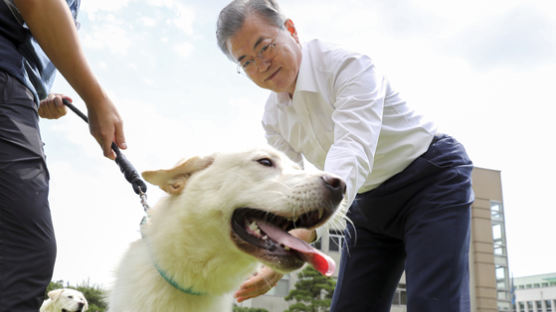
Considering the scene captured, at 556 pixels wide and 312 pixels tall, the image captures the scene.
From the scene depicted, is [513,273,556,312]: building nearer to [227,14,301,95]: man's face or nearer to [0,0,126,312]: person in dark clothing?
[227,14,301,95]: man's face

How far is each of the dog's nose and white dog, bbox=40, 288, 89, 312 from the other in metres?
11.0

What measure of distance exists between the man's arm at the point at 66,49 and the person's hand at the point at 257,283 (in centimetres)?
122

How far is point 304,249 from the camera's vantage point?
6.97ft

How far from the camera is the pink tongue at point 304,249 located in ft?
6.70

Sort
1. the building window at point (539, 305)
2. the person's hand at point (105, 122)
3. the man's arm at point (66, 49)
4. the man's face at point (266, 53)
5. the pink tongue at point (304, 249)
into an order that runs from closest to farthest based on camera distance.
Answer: the man's arm at point (66, 49) < the person's hand at point (105, 122) < the pink tongue at point (304, 249) < the man's face at point (266, 53) < the building window at point (539, 305)

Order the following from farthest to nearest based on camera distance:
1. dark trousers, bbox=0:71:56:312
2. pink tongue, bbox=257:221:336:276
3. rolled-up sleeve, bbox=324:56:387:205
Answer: rolled-up sleeve, bbox=324:56:387:205, pink tongue, bbox=257:221:336:276, dark trousers, bbox=0:71:56:312

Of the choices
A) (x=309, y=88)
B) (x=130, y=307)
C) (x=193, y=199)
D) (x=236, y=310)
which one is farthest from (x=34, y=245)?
(x=236, y=310)

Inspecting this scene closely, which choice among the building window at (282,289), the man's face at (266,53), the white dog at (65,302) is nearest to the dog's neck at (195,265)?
the man's face at (266,53)

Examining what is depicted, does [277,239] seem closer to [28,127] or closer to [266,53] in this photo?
[28,127]

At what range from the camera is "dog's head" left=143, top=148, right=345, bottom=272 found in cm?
220

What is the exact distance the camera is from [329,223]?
2.43m

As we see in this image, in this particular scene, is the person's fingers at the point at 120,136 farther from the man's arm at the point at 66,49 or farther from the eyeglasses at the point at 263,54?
the eyeglasses at the point at 263,54

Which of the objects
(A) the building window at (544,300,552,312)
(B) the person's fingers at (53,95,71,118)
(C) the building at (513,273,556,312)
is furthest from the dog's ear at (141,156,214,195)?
(A) the building window at (544,300,552,312)

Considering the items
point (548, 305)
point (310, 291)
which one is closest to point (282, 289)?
point (310, 291)
